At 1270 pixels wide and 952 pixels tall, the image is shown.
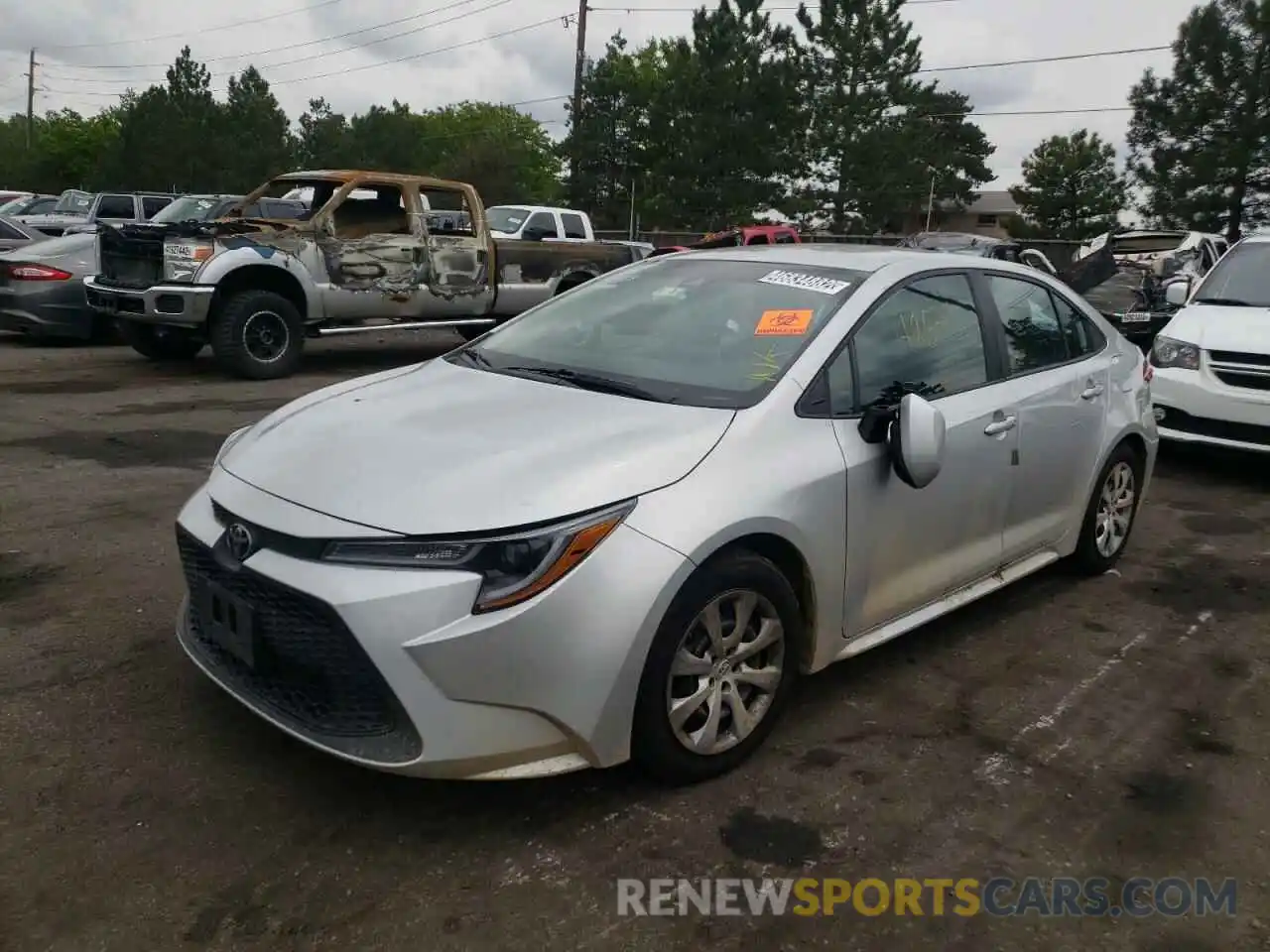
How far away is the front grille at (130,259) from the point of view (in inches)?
405

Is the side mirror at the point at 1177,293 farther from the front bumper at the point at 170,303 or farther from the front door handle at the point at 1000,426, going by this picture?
the front bumper at the point at 170,303

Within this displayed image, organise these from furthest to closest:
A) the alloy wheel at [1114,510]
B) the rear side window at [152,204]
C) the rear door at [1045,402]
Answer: the rear side window at [152,204], the alloy wheel at [1114,510], the rear door at [1045,402]

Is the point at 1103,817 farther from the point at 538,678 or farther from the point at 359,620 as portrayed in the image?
the point at 359,620

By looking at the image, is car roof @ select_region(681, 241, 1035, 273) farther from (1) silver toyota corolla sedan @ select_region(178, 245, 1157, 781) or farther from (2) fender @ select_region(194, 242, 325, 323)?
(2) fender @ select_region(194, 242, 325, 323)

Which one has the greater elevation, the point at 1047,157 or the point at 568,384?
the point at 1047,157

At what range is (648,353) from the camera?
12.6 ft

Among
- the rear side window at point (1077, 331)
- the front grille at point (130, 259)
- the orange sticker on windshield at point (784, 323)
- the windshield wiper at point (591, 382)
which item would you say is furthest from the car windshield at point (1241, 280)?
the front grille at point (130, 259)

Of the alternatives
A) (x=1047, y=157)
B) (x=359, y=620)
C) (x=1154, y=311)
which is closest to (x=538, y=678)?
(x=359, y=620)

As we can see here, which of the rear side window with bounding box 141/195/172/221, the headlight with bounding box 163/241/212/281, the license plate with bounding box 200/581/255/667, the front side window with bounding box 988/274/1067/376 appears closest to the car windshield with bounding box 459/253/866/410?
the front side window with bounding box 988/274/1067/376

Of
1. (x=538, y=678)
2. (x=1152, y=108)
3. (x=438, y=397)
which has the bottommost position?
(x=538, y=678)

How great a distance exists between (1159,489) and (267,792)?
20.3 feet

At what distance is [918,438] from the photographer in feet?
11.3

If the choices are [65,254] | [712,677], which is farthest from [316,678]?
[65,254]

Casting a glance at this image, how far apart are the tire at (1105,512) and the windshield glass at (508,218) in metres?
14.1
